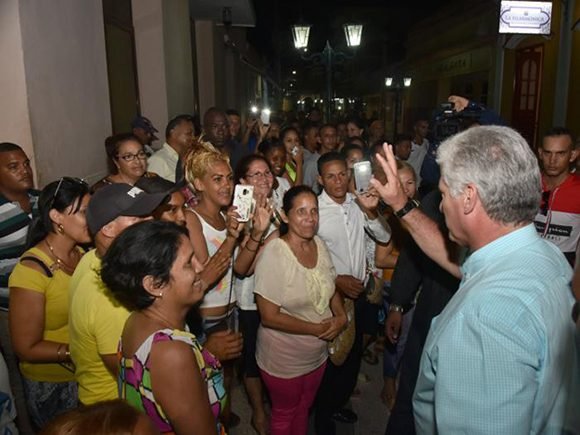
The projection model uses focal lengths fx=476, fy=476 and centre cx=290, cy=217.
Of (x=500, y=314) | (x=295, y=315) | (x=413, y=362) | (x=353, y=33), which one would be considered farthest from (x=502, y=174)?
(x=353, y=33)

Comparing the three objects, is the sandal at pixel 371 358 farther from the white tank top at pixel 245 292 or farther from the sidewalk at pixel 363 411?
the white tank top at pixel 245 292

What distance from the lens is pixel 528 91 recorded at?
1382cm

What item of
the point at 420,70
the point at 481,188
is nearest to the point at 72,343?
the point at 481,188

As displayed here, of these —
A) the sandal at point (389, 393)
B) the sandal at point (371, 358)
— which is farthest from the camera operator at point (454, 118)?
the sandal at point (371, 358)

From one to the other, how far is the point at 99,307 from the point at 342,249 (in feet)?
6.92

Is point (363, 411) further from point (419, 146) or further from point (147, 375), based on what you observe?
point (419, 146)

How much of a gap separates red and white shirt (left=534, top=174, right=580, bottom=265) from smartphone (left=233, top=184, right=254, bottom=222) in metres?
2.54

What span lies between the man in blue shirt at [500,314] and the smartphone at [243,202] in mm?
1628

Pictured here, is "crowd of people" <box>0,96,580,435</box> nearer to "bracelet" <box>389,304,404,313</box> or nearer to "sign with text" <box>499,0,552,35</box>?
"bracelet" <box>389,304,404,313</box>

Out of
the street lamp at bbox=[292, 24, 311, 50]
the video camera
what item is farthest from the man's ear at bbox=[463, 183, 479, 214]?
the street lamp at bbox=[292, 24, 311, 50]

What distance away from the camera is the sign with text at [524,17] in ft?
35.2

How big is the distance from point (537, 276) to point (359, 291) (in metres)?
2.14

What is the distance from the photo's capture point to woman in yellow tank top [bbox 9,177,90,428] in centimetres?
230

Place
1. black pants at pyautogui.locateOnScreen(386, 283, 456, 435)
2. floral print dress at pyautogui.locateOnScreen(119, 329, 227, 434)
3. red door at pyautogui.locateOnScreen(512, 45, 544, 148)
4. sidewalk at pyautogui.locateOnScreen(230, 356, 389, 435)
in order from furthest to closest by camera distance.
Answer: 1. red door at pyautogui.locateOnScreen(512, 45, 544, 148)
2. sidewalk at pyautogui.locateOnScreen(230, 356, 389, 435)
3. black pants at pyautogui.locateOnScreen(386, 283, 456, 435)
4. floral print dress at pyautogui.locateOnScreen(119, 329, 227, 434)
